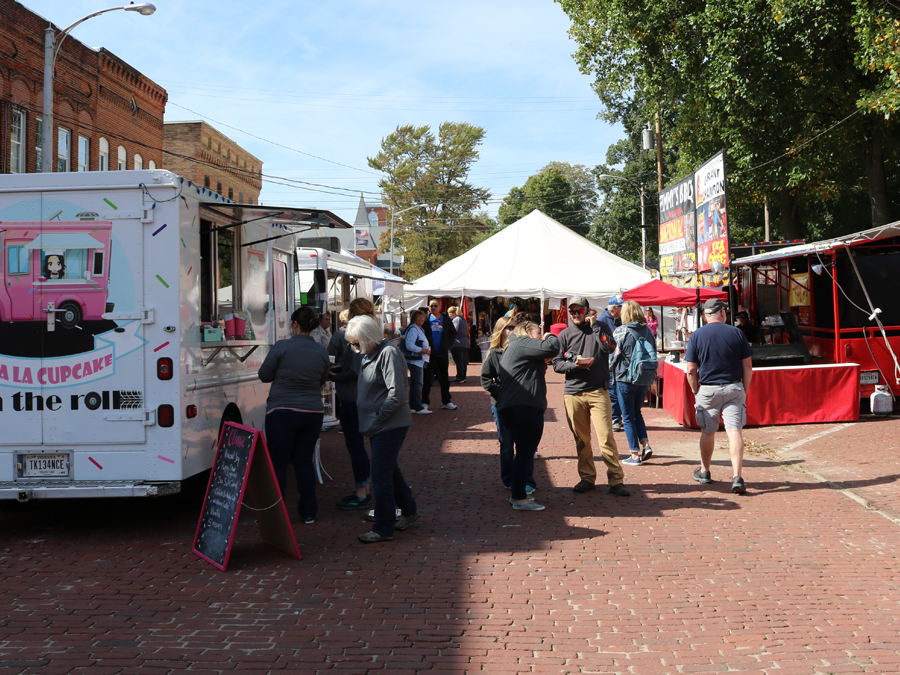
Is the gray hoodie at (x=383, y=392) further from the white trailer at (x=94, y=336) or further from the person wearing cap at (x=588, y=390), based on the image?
the person wearing cap at (x=588, y=390)

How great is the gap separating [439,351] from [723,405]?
803cm

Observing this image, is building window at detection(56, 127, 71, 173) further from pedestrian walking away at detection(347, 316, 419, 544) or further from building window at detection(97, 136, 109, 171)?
pedestrian walking away at detection(347, 316, 419, 544)

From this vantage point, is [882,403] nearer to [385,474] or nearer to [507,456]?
[507,456]

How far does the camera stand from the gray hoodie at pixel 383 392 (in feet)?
20.1

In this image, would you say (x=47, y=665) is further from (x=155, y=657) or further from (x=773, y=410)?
(x=773, y=410)

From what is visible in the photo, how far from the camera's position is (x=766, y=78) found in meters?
19.0

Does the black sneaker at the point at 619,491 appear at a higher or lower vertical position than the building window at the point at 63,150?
lower

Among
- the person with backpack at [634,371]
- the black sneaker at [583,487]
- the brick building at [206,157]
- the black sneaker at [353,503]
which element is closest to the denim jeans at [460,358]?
the person with backpack at [634,371]

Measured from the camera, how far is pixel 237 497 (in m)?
5.70

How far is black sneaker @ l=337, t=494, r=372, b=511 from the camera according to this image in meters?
7.41

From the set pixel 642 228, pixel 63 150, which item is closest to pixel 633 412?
pixel 63 150

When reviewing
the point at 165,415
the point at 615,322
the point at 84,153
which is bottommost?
the point at 165,415

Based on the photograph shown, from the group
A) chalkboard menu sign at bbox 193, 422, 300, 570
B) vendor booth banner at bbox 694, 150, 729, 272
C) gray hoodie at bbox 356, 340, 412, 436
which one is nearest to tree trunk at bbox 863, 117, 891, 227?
vendor booth banner at bbox 694, 150, 729, 272

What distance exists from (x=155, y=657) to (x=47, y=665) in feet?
1.64
